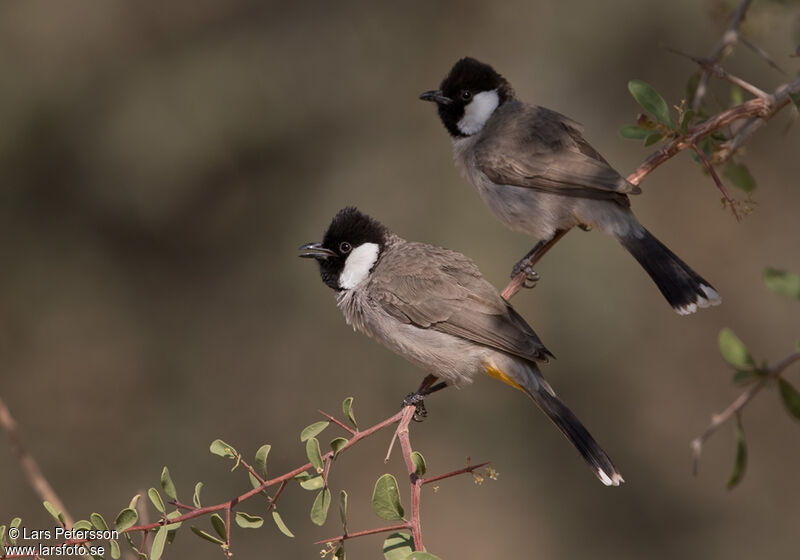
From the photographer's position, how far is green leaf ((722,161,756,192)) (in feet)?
9.53

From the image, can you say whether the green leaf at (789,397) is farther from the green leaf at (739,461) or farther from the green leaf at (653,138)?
the green leaf at (653,138)

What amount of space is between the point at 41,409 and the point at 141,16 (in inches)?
144

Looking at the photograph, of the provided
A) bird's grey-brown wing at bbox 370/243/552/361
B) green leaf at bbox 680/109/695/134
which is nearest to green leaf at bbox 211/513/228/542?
bird's grey-brown wing at bbox 370/243/552/361

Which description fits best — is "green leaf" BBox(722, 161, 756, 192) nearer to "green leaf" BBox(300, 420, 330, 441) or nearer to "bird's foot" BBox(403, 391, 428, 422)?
"bird's foot" BBox(403, 391, 428, 422)

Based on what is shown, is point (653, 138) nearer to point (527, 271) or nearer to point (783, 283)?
point (527, 271)

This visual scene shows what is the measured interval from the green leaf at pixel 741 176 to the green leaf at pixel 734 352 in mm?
1498

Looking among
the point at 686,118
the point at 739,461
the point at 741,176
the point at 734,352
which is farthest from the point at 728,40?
the point at 739,461

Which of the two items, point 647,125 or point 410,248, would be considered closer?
point 647,125

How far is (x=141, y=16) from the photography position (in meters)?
7.74

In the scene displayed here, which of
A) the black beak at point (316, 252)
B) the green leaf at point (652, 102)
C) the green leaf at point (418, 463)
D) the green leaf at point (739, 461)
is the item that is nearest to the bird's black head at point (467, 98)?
the black beak at point (316, 252)

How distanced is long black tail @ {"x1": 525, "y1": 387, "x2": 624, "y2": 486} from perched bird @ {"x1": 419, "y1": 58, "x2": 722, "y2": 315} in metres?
0.52

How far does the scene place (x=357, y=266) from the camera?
3574 mm

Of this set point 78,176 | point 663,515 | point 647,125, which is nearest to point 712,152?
point 647,125

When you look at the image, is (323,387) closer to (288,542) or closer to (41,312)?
(288,542)
